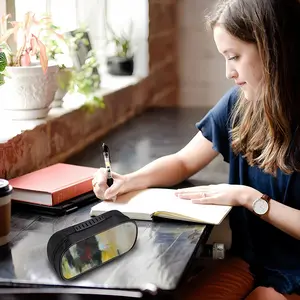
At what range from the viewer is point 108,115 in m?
2.70

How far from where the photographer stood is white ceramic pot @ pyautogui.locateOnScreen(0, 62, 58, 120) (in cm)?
192

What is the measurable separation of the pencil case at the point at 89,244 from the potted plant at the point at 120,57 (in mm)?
1741

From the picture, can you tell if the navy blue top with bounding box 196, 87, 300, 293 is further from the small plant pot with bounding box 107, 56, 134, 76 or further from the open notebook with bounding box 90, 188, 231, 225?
the small plant pot with bounding box 107, 56, 134, 76

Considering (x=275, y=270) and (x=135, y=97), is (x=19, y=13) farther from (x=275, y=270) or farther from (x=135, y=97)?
(x=275, y=270)

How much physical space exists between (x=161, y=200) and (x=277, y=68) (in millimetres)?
441

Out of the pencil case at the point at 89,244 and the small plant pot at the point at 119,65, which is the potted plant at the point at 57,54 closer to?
the small plant pot at the point at 119,65

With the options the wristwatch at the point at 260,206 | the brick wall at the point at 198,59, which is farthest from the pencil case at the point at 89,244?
the brick wall at the point at 198,59

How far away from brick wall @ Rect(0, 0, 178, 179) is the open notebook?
0.36 m

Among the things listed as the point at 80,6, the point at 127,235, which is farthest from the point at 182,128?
the point at 127,235

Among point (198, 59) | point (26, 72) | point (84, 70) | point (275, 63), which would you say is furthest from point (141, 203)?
point (198, 59)

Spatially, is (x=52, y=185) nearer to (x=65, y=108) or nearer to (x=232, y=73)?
(x=232, y=73)

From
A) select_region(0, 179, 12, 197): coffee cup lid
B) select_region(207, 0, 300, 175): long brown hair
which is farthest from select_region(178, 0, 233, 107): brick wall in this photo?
select_region(0, 179, 12, 197): coffee cup lid

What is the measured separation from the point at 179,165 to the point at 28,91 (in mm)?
511

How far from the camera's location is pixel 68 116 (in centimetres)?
226
